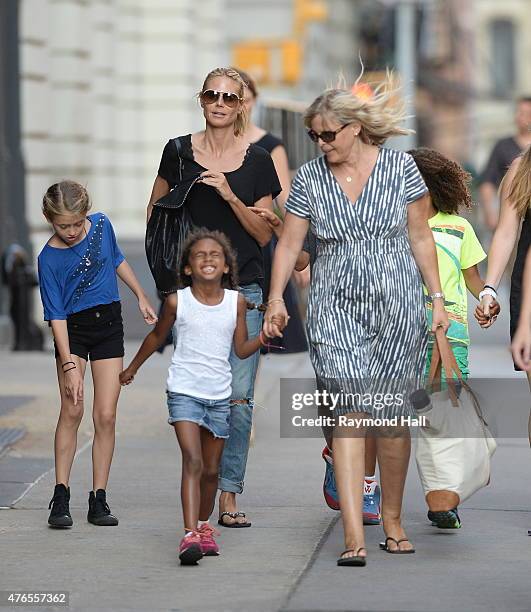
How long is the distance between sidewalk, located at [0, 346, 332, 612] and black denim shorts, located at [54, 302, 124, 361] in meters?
0.75

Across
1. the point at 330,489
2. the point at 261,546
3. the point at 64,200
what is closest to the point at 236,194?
the point at 64,200

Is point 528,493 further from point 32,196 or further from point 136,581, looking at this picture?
point 32,196

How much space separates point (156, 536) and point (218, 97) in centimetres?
187

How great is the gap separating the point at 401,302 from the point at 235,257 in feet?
2.43

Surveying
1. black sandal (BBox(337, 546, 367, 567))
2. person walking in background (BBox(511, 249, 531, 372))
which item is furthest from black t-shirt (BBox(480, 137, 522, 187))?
black sandal (BBox(337, 546, 367, 567))

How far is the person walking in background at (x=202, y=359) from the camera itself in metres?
6.53

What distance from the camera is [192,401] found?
658cm

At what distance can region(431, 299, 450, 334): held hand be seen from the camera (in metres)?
6.73

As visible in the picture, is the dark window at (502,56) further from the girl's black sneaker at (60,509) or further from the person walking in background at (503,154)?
the girl's black sneaker at (60,509)

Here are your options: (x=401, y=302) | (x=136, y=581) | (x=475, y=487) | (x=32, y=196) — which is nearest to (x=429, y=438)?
(x=475, y=487)

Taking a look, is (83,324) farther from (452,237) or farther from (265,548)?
(452,237)

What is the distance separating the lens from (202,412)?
21.7 feet

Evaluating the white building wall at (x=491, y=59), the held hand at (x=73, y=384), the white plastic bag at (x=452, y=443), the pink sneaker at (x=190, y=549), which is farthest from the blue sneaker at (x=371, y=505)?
the white building wall at (x=491, y=59)

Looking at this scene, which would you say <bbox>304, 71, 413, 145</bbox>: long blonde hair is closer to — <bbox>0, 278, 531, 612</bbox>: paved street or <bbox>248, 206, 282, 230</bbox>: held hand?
<bbox>248, 206, 282, 230</bbox>: held hand
